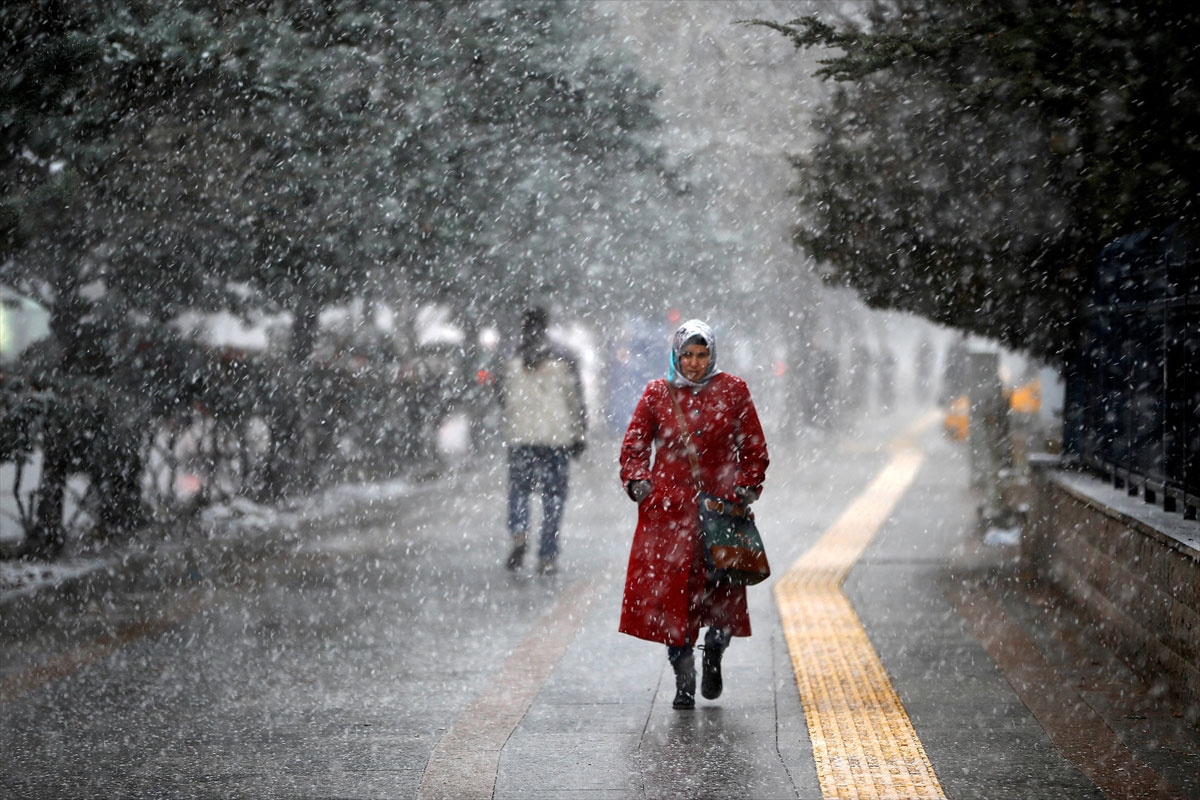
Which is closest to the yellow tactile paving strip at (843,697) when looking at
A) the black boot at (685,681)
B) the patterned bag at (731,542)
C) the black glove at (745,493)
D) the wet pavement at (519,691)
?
the wet pavement at (519,691)

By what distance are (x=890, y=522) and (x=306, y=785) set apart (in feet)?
28.7

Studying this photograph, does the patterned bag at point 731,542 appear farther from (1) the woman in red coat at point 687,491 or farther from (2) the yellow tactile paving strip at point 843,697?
(2) the yellow tactile paving strip at point 843,697

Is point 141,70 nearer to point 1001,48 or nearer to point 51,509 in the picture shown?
point 51,509

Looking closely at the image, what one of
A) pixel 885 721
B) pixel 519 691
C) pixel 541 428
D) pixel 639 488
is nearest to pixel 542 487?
pixel 541 428

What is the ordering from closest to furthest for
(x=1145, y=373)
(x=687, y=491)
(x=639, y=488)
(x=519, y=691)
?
(x=639, y=488), (x=687, y=491), (x=519, y=691), (x=1145, y=373)

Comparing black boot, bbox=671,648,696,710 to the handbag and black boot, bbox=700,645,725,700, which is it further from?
the handbag

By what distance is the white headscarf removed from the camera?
222 inches

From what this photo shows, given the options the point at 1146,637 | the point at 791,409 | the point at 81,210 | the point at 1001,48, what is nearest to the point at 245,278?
the point at 81,210

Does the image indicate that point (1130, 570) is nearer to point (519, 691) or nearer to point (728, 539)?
point (728, 539)

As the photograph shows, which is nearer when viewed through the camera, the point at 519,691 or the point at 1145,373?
the point at 519,691

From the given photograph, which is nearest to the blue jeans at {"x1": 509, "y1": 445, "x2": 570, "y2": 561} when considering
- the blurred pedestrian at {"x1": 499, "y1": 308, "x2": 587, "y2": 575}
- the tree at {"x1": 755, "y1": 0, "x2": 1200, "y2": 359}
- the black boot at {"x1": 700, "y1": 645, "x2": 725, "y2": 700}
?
the blurred pedestrian at {"x1": 499, "y1": 308, "x2": 587, "y2": 575}

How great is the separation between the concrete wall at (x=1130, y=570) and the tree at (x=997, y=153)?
1.34 metres

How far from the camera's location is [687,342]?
564cm

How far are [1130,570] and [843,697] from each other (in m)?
1.57
